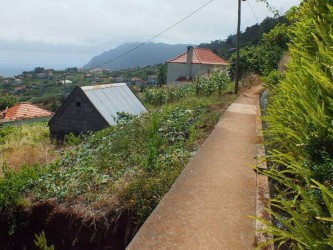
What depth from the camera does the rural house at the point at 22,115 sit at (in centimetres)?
3075

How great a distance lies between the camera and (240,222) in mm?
3605

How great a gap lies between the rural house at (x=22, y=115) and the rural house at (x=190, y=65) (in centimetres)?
1500

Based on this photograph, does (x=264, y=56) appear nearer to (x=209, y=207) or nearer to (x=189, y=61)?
(x=189, y=61)

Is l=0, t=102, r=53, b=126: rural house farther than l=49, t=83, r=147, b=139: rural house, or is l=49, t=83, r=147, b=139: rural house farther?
l=0, t=102, r=53, b=126: rural house

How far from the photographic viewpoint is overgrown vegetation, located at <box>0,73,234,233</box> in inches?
199

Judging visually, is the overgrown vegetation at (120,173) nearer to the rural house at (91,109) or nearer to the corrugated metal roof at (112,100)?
the rural house at (91,109)

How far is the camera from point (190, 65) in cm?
3422

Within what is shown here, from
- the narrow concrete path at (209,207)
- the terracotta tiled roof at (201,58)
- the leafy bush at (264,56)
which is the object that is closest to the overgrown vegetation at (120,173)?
the narrow concrete path at (209,207)

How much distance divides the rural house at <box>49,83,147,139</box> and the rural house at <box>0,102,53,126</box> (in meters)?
16.9

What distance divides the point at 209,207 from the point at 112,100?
40.1 ft

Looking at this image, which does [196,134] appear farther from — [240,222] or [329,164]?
[329,164]

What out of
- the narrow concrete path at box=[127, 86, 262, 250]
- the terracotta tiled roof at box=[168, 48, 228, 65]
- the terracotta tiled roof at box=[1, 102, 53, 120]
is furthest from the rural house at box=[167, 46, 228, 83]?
the narrow concrete path at box=[127, 86, 262, 250]

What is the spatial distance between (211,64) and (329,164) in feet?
111

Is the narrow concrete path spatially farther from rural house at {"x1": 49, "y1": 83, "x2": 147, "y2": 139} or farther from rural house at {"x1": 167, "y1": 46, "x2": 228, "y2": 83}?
rural house at {"x1": 167, "y1": 46, "x2": 228, "y2": 83}
